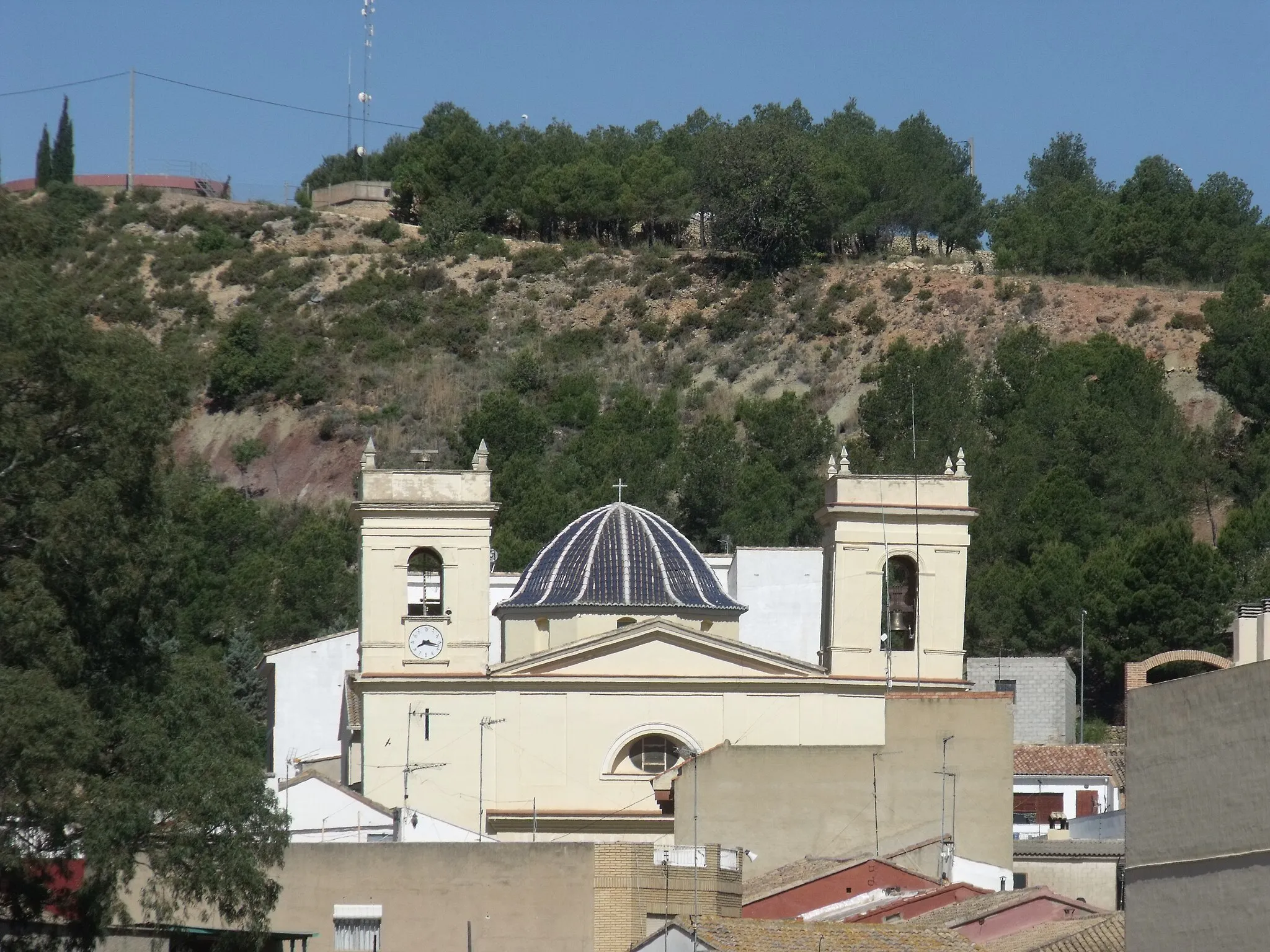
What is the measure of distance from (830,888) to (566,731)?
37.6ft

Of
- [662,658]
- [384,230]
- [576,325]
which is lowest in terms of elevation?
[662,658]

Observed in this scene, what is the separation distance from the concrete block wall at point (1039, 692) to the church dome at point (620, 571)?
12.3 metres

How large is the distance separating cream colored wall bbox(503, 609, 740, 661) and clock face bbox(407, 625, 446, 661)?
2081mm

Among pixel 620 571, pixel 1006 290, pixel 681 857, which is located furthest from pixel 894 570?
pixel 1006 290

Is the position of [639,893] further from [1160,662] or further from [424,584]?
[424,584]

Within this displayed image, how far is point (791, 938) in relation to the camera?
26891mm

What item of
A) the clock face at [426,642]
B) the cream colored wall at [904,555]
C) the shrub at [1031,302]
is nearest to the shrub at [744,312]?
the shrub at [1031,302]

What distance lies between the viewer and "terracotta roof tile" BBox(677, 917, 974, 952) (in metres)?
26.5

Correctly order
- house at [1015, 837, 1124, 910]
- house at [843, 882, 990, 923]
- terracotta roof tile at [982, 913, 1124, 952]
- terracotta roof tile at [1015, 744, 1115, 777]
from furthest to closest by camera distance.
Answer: terracotta roof tile at [1015, 744, 1115, 777]
house at [1015, 837, 1124, 910]
house at [843, 882, 990, 923]
terracotta roof tile at [982, 913, 1124, 952]

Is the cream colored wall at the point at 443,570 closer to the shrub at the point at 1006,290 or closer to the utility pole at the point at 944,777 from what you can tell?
the utility pole at the point at 944,777

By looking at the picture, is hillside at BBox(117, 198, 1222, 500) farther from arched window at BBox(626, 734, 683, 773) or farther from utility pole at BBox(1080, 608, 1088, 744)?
arched window at BBox(626, 734, 683, 773)

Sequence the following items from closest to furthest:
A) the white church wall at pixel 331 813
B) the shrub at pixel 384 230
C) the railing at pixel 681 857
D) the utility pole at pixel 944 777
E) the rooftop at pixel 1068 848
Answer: the railing at pixel 681 857
the rooftop at pixel 1068 848
the white church wall at pixel 331 813
the utility pole at pixel 944 777
the shrub at pixel 384 230

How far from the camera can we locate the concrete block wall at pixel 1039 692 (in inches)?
2309

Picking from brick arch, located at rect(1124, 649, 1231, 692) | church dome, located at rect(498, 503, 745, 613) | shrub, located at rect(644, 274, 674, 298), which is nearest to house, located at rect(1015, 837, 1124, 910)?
brick arch, located at rect(1124, 649, 1231, 692)
